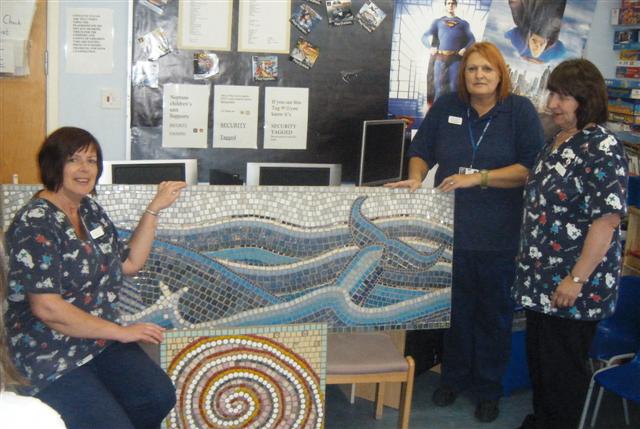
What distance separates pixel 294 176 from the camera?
3.38 metres

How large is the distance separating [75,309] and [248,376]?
697 millimetres

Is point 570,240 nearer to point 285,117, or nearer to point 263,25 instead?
point 285,117

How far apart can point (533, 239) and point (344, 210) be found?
66 centimetres

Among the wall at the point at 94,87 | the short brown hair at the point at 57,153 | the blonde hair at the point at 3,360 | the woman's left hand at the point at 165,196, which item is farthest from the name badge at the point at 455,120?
the blonde hair at the point at 3,360

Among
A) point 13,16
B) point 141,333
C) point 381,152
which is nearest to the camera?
point 141,333

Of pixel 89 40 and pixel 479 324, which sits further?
pixel 89 40

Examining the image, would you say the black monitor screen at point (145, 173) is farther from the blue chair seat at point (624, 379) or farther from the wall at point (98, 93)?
the blue chair seat at point (624, 379)

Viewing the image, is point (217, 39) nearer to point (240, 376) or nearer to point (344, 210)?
point (344, 210)

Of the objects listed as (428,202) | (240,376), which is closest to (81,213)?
(240,376)

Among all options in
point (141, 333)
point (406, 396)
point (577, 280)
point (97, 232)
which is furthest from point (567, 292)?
point (97, 232)

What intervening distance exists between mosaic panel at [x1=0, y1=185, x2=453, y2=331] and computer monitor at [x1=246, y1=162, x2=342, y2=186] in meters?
0.64

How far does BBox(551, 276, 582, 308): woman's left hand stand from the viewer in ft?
8.63

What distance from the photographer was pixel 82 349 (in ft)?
7.51

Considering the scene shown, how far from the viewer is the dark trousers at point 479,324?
3.27 meters
